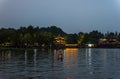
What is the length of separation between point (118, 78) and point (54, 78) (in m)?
6.63

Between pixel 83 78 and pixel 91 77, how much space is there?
1.43 metres

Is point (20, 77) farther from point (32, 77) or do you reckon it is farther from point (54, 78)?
point (54, 78)

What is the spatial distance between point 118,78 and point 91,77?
297cm

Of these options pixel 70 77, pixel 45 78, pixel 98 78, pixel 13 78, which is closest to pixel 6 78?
pixel 13 78

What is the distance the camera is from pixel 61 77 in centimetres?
3800

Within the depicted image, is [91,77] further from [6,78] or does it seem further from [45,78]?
[6,78]

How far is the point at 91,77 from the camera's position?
126 feet

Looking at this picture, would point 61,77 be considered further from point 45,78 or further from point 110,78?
point 110,78

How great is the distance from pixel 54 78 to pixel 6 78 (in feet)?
16.3

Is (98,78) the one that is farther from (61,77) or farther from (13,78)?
(13,78)

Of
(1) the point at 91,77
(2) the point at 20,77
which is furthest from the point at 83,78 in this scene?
(2) the point at 20,77

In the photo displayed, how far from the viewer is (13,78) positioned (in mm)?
36094

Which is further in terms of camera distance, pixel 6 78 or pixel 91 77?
pixel 91 77

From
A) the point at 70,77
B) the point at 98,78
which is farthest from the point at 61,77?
the point at 98,78
